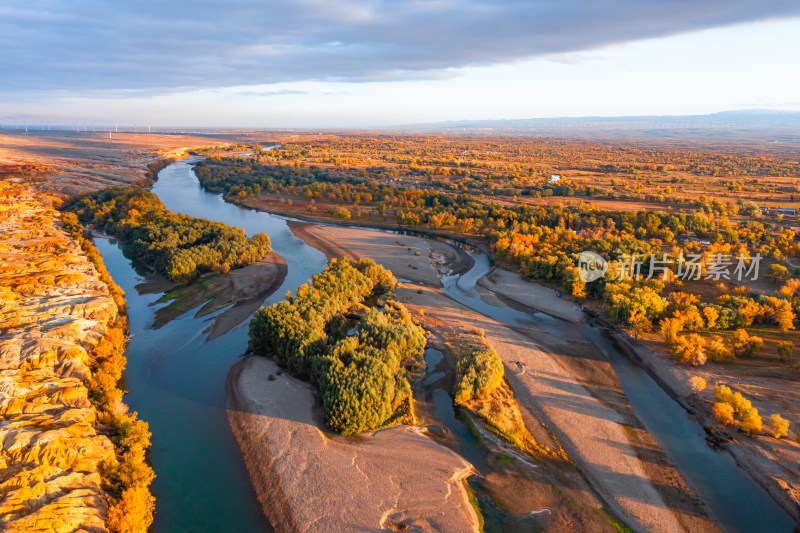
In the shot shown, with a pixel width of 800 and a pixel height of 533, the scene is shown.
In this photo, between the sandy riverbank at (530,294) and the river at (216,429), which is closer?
the river at (216,429)

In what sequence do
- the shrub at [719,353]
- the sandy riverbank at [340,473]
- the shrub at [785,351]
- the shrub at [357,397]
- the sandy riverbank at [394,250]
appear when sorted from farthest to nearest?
the sandy riverbank at [394,250], the shrub at [719,353], the shrub at [785,351], the shrub at [357,397], the sandy riverbank at [340,473]

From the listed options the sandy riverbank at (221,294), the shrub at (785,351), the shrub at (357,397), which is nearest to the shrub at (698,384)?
the shrub at (785,351)

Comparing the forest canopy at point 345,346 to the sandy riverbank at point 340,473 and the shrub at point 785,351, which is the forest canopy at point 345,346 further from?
the shrub at point 785,351

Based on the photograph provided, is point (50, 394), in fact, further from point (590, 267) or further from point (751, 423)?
point (590, 267)

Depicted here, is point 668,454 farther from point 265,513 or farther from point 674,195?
point 674,195

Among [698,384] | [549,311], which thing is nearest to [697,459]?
[698,384]

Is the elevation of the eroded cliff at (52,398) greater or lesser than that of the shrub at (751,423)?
greater

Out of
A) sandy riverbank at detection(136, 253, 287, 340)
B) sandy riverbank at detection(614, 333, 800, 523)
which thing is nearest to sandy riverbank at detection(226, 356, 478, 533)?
sandy riverbank at detection(136, 253, 287, 340)

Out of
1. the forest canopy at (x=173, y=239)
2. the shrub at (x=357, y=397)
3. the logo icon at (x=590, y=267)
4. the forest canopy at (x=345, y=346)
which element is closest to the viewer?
the shrub at (x=357, y=397)
